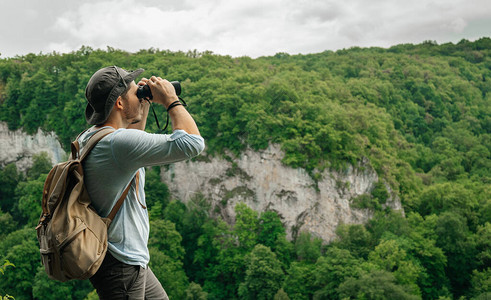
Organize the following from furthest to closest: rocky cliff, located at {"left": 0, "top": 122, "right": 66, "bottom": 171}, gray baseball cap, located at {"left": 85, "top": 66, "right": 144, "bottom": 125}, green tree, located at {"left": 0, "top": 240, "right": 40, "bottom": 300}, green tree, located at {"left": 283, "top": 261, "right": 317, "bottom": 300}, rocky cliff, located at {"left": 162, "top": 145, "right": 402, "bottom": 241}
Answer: rocky cliff, located at {"left": 0, "top": 122, "right": 66, "bottom": 171} < rocky cliff, located at {"left": 162, "top": 145, "right": 402, "bottom": 241} < green tree, located at {"left": 0, "top": 240, "right": 40, "bottom": 300} < green tree, located at {"left": 283, "top": 261, "right": 317, "bottom": 300} < gray baseball cap, located at {"left": 85, "top": 66, "right": 144, "bottom": 125}

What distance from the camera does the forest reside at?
31.4m

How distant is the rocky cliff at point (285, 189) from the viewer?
3619 cm

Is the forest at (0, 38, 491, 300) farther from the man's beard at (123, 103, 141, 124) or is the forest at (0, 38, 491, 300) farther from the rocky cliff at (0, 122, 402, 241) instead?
the man's beard at (123, 103, 141, 124)

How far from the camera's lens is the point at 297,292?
30.6m

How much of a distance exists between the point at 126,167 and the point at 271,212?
35.3 meters

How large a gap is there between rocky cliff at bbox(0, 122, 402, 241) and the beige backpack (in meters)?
34.6

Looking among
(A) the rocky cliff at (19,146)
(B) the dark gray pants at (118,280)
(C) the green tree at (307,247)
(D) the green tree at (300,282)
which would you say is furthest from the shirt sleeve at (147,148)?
(A) the rocky cliff at (19,146)

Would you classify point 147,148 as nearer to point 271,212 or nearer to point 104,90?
point 104,90

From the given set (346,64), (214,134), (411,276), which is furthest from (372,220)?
(346,64)

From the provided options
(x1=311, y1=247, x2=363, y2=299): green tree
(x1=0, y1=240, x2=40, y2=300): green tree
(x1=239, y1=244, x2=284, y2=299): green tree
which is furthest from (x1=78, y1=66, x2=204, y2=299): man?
(x1=0, y1=240, x2=40, y2=300): green tree

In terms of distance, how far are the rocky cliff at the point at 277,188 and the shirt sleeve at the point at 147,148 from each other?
34580 millimetres

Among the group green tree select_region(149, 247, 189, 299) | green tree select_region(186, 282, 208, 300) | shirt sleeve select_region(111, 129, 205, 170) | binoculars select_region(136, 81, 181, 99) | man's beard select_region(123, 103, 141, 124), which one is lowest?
green tree select_region(186, 282, 208, 300)

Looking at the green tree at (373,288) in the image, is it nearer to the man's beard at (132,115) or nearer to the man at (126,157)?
the man at (126,157)

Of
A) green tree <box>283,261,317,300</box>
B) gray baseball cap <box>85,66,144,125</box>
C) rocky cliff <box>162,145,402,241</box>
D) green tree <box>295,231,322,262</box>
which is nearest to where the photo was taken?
gray baseball cap <box>85,66,144,125</box>
